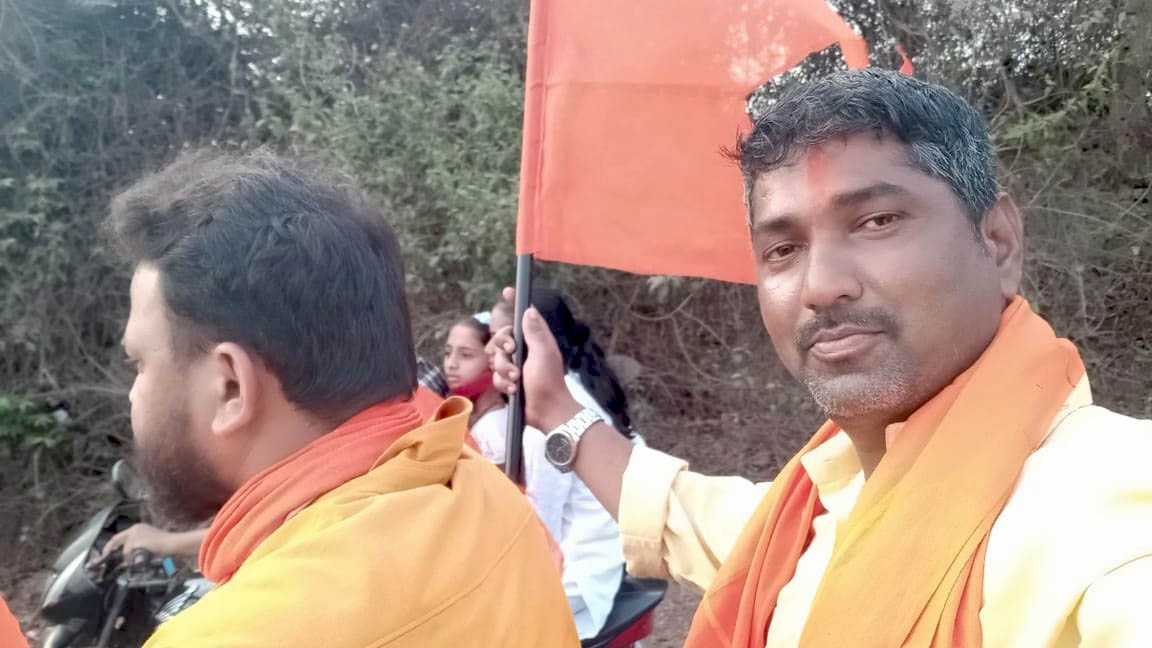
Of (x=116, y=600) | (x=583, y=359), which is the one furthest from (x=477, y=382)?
(x=116, y=600)

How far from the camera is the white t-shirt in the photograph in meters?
2.86

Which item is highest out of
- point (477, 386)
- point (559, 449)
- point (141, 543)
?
point (559, 449)

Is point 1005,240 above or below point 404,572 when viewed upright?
above

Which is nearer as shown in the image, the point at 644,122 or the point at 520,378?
the point at 520,378

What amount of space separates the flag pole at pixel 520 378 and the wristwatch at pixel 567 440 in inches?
6.7

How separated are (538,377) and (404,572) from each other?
1.07m

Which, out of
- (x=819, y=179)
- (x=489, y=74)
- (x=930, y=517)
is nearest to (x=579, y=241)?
(x=819, y=179)

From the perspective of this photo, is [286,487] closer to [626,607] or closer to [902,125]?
[902,125]

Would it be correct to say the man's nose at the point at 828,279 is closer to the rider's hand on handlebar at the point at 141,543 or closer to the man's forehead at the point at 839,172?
the man's forehead at the point at 839,172

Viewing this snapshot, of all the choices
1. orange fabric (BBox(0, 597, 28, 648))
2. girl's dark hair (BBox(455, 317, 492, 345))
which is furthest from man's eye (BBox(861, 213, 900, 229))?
girl's dark hair (BBox(455, 317, 492, 345))

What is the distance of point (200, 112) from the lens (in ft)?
20.4

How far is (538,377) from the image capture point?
227cm

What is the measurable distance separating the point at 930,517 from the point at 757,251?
57cm

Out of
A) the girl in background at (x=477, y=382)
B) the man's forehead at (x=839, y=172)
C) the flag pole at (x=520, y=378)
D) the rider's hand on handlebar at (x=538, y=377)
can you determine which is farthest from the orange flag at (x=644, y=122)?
the girl in background at (x=477, y=382)
